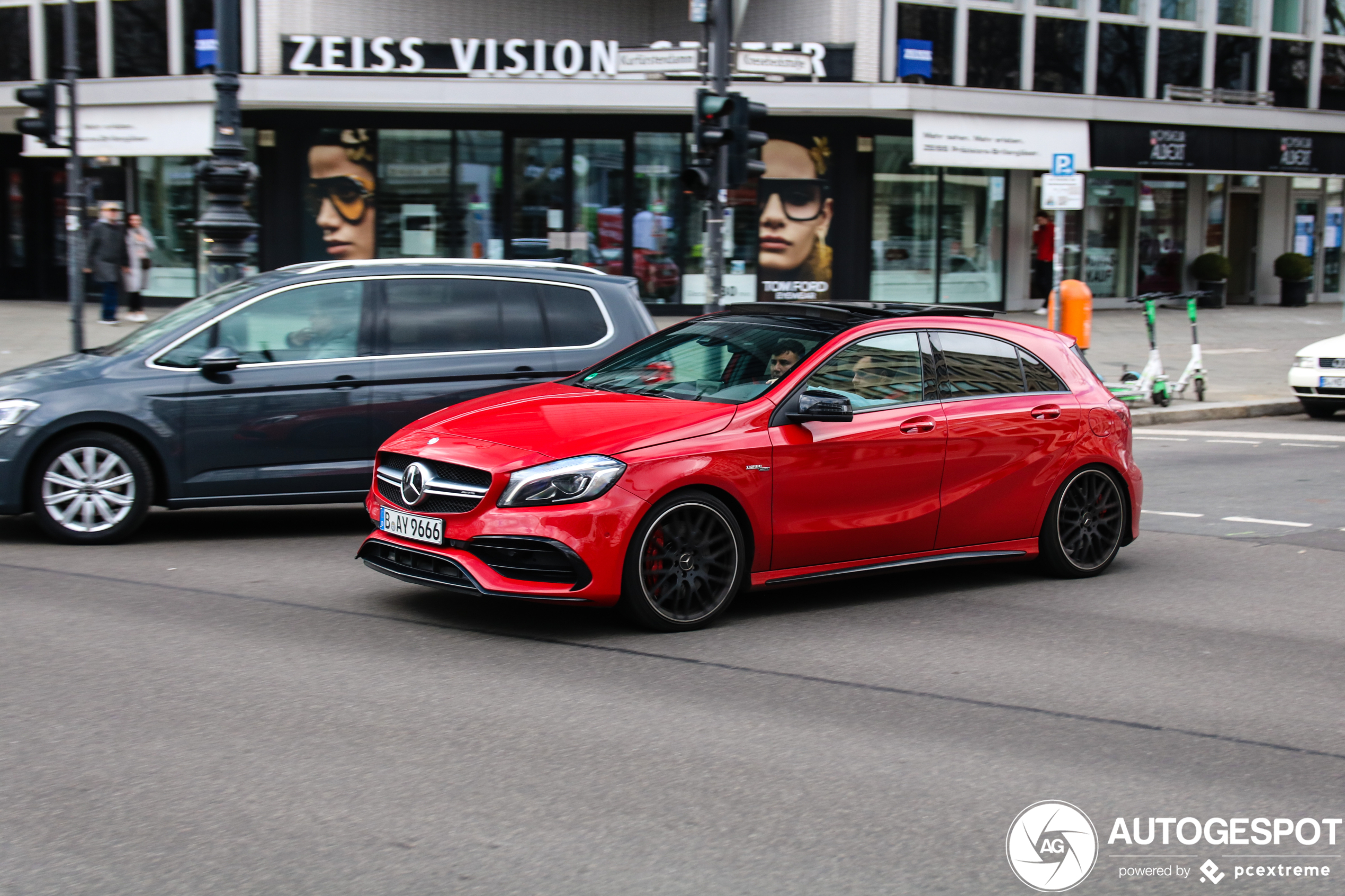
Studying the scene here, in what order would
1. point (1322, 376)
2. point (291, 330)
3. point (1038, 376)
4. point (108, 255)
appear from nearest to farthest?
point (1038, 376) < point (291, 330) < point (1322, 376) < point (108, 255)

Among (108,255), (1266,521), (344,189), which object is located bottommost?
(1266,521)

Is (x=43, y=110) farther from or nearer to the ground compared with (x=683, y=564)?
farther from the ground

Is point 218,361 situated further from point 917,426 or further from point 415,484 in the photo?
point 917,426

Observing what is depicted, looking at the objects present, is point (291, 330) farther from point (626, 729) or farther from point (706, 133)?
point (706, 133)

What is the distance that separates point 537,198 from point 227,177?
14.1 metres

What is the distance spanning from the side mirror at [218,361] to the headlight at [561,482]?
321 centimetres

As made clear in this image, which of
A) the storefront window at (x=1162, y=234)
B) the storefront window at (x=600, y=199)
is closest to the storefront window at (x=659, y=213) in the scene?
the storefront window at (x=600, y=199)

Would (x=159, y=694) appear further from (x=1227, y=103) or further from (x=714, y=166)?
(x=1227, y=103)

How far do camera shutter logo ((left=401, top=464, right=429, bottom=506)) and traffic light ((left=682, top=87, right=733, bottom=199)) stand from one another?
852cm

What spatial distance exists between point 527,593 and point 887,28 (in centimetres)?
2180

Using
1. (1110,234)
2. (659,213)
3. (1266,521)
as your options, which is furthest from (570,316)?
(1110,234)

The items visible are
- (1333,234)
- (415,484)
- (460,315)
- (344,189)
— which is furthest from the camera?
(1333,234)

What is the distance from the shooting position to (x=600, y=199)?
27.0 meters

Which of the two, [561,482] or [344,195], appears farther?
[344,195]
